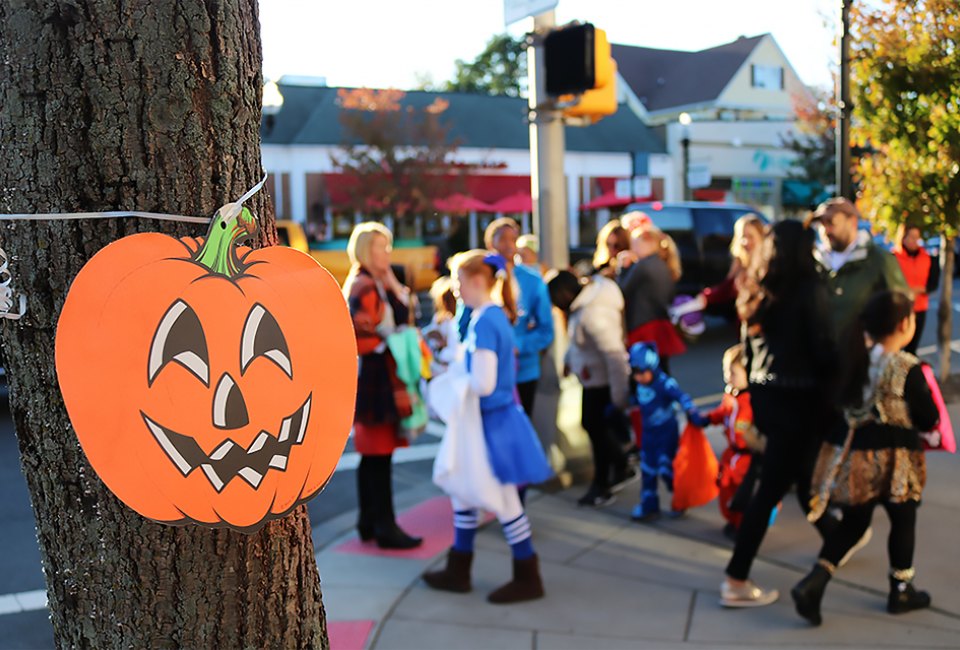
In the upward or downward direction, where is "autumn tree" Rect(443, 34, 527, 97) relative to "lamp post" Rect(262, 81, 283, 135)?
upward

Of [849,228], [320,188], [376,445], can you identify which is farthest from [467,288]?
[320,188]

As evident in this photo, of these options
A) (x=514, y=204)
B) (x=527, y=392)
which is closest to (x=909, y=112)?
(x=527, y=392)

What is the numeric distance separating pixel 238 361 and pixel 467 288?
318 cm

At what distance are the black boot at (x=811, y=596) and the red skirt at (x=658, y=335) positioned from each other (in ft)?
7.97

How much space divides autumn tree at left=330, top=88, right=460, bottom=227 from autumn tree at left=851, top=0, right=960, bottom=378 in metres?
20.2

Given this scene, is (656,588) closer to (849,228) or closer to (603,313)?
(603,313)

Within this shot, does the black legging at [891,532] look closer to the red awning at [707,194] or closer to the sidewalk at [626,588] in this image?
the sidewalk at [626,588]

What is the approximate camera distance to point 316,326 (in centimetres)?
154

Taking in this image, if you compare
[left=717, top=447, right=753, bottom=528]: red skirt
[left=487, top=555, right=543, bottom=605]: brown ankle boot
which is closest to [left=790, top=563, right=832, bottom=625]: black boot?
[left=717, top=447, right=753, bottom=528]: red skirt

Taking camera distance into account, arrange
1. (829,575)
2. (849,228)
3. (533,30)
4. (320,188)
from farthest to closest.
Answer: (320,188)
(533,30)
(849,228)
(829,575)

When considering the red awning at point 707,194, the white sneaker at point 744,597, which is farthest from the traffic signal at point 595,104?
the red awning at point 707,194

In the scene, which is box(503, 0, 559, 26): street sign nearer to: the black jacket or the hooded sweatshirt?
the hooded sweatshirt

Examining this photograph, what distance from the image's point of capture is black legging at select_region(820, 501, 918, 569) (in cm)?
410

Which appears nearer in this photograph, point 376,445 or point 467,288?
point 467,288
